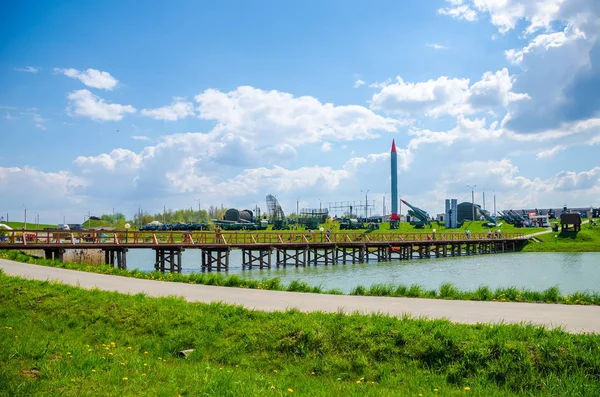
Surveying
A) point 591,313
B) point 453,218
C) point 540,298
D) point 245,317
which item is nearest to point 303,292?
point 245,317

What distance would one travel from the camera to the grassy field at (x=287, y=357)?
760cm

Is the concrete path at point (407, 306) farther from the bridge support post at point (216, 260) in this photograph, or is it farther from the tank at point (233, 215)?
the tank at point (233, 215)

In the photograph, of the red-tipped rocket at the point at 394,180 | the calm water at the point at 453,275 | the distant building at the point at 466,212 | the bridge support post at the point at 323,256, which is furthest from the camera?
the distant building at the point at 466,212

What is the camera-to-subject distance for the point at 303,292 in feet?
57.6

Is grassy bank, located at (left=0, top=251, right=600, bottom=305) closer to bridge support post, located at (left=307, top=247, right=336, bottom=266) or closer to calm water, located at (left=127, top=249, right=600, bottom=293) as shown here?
calm water, located at (left=127, top=249, right=600, bottom=293)

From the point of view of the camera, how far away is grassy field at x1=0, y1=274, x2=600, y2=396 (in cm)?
760

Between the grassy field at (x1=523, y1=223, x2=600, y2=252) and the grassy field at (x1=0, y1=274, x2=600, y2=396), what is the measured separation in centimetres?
7940

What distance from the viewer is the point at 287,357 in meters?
9.62

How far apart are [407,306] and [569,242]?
272 ft

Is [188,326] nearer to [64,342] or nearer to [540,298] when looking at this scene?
[64,342]

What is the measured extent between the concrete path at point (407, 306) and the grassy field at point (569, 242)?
74484 millimetres

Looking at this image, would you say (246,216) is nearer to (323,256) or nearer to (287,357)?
(323,256)

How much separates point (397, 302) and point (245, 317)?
190 inches

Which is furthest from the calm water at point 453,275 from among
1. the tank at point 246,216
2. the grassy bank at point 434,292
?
the tank at point 246,216
